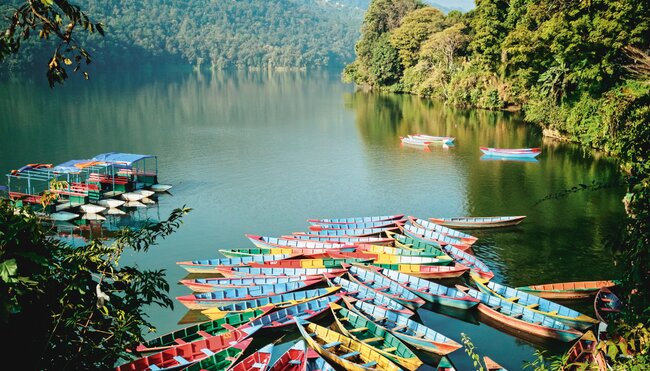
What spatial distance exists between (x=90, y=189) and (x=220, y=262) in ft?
34.7

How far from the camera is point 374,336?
617 inches

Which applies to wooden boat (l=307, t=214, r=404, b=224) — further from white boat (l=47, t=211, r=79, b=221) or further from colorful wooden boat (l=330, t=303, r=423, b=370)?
white boat (l=47, t=211, r=79, b=221)

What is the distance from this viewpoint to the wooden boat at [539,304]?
16.3 meters

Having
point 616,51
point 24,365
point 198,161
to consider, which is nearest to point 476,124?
point 616,51

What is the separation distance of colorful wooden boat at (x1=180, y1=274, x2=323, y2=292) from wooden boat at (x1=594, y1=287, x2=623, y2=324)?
823 cm

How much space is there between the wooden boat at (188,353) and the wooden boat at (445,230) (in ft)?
35.3

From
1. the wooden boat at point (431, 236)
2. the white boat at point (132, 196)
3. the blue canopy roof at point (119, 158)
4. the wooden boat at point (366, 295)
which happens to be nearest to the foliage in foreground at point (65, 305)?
the wooden boat at point (366, 295)

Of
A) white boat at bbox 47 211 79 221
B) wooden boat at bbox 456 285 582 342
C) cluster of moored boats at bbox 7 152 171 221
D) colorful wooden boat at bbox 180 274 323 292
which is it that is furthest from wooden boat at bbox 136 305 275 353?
white boat at bbox 47 211 79 221

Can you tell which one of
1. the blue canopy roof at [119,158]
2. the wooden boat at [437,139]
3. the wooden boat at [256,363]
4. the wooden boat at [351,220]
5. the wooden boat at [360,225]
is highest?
the blue canopy roof at [119,158]

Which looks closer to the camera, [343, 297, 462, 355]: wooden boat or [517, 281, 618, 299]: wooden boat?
[343, 297, 462, 355]: wooden boat

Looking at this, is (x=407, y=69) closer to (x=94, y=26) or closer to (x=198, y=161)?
(x=198, y=161)

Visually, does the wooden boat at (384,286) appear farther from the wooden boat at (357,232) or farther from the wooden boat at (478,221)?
the wooden boat at (478,221)

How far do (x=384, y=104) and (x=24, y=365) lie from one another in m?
66.7

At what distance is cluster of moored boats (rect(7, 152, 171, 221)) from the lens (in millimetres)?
26750
